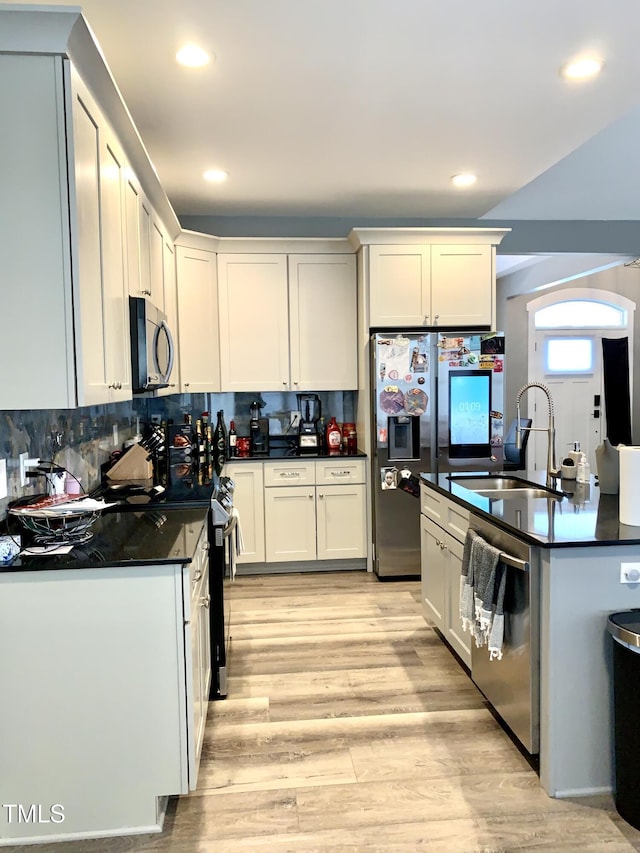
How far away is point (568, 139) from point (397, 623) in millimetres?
2864

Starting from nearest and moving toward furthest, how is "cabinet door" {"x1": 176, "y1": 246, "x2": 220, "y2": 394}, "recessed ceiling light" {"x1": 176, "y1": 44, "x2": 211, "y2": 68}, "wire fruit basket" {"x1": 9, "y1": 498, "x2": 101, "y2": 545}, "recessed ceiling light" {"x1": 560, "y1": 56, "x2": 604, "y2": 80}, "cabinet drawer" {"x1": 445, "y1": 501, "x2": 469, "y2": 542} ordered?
1. "wire fruit basket" {"x1": 9, "y1": 498, "x2": 101, "y2": 545}
2. "recessed ceiling light" {"x1": 176, "y1": 44, "x2": 211, "y2": 68}
3. "recessed ceiling light" {"x1": 560, "y1": 56, "x2": 604, "y2": 80}
4. "cabinet drawer" {"x1": 445, "y1": 501, "x2": 469, "y2": 542}
5. "cabinet door" {"x1": 176, "y1": 246, "x2": 220, "y2": 394}

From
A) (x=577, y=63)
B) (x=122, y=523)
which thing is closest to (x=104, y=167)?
(x=122, y=523)

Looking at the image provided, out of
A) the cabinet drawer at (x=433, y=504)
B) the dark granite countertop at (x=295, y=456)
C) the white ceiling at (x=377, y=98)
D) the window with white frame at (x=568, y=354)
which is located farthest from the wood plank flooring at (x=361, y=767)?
the window with white frame at (x=568, y=354)

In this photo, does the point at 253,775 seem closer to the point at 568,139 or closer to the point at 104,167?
the point at 104,167

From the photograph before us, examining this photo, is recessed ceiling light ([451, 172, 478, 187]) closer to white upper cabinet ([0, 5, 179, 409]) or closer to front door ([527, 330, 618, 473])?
white upper cabinet ([0, 5, 179, 409])

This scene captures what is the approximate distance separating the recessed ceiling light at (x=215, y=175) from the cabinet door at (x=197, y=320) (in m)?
0.58

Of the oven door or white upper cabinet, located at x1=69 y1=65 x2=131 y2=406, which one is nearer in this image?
white upper cabinet, located at x1=69 y1=65 x2=131 y2=406

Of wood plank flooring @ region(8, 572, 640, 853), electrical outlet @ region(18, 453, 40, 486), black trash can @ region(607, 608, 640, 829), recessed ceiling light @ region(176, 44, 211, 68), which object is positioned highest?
recessed ceiling light @ region(176, 44, 211, 68)

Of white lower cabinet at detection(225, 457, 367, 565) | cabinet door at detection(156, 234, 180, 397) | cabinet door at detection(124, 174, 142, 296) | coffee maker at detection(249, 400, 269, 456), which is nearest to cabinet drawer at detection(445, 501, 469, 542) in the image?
white lower cabinet at detection(225, 457, 367, 565)

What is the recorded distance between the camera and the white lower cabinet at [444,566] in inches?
111

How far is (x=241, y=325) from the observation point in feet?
15.0

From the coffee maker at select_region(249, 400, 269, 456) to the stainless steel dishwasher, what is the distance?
2642mm

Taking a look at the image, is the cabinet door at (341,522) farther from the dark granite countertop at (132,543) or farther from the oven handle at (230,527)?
the dark granite countertop at (132,543)

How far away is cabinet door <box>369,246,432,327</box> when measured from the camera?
4.42m
